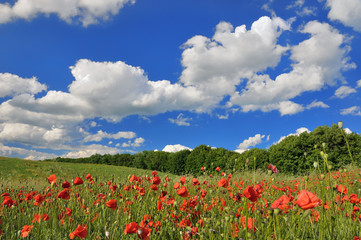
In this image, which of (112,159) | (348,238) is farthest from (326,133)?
(112,159)

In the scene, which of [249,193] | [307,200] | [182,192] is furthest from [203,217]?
[307,200]

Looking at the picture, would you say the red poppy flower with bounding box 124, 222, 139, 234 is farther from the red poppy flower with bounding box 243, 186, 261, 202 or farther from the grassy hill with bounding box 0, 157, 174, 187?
the grassy hill with bounding box 0, 157, 174, 187

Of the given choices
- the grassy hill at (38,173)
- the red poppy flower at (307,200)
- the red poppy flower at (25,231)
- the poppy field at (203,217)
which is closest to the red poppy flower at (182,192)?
the poppy field at (203,217)

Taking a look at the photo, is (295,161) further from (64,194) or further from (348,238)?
(64,194)

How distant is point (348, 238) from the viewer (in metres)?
2.31

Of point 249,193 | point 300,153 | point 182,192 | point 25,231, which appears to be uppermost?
point 300,153

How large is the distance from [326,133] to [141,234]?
20.1m

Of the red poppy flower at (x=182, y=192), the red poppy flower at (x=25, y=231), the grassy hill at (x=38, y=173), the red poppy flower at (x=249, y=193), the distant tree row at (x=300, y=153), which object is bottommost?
the grassy hill at (x=38, y=173)

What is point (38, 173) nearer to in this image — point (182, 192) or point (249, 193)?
point (182, 192)

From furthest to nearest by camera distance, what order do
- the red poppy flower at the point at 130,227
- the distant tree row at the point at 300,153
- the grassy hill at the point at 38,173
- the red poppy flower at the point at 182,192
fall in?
the distant tree row at the point at 300,153
the grassy hill at the point at 38,173
the red poppy flower at the point at 182,192
the red poppy flower at the point at 130,227

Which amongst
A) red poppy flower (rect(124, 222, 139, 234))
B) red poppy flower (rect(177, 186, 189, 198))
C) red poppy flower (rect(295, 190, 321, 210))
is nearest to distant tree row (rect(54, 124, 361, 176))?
red poppy flower (rect(177, 186, 189, 198))

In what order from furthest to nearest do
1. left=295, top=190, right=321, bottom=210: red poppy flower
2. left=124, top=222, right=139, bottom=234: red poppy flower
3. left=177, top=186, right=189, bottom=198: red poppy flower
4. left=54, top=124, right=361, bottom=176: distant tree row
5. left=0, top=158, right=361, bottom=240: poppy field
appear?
1. left=54, top=124, right=361, bottom=176: distant tree row
2. left=177, top=186, right=189, bottom=198: red poppy flower
3. left=0, top=158, right=361, bottom=240: poppy field
4. left=124, top=222, right=139, bottom=234: red poppy flower
5. left=295, top=190, right=321, bottom=210: red poppy flower

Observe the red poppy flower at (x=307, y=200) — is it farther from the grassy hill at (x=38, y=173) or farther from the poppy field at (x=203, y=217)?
the grassy hill at (x=38, y=173)

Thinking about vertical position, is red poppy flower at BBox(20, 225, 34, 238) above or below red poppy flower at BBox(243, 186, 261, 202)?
below
